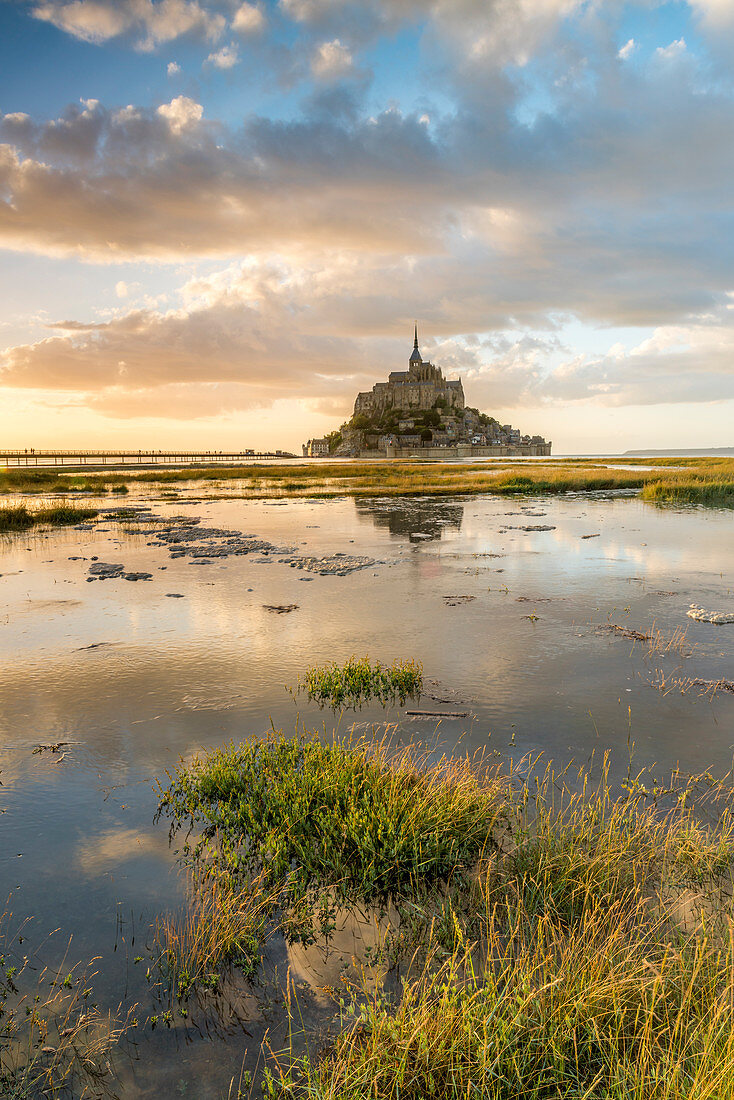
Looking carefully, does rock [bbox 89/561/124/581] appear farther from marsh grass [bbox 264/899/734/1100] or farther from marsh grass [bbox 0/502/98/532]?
marsh grass [bbox 264/899/734/1100]

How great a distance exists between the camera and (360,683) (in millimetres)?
10031

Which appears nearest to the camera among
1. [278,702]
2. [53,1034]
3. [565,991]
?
[565,991]

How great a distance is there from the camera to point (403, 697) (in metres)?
9.67

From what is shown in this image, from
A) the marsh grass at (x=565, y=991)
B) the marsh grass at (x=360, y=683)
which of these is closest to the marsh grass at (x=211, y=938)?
the marsh grass at (x=565, y=991)

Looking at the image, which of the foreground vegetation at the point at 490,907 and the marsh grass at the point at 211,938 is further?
the marsh grass at the point at 211,938

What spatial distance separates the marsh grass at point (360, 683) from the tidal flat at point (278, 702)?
207 mm

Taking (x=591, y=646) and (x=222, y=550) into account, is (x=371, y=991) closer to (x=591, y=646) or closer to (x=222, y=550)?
(x=591, y=646)

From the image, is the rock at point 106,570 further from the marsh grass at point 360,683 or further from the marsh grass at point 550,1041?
the marsh grass at point 550,1041

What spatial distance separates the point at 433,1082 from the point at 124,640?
11.1m

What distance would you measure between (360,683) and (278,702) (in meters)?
1.43

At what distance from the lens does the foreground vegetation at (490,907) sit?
3.38 m

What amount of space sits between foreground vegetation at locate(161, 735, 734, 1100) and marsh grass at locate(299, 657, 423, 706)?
189cm

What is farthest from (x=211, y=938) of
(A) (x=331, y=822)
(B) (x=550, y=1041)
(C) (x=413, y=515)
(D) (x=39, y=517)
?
(D) (x=39, y=517)

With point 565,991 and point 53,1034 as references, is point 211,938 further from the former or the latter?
point 565,991
